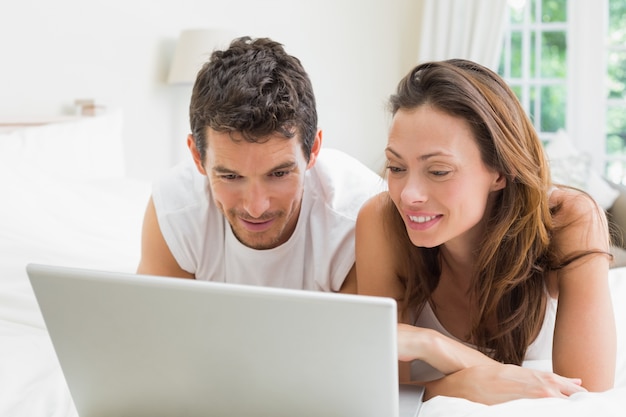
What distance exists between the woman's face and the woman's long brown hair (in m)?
0.03

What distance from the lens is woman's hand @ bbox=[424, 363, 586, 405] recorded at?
3.82ft

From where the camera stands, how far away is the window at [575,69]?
4.46 m

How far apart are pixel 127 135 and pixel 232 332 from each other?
2.47 meters

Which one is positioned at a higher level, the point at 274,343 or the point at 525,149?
the point at 525,149

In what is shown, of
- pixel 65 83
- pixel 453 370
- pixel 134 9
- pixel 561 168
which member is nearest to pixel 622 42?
pixel 561 168

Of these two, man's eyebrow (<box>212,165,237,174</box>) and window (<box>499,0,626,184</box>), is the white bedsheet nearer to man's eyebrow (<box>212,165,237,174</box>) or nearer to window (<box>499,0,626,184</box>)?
man's eyebrow (<box>212,165,237,174</box>)

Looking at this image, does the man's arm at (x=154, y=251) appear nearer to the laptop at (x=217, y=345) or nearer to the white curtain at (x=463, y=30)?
the laptop at (x=217, y=345)

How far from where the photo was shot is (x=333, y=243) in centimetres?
164

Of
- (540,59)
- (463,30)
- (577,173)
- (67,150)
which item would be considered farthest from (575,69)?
(67,150)

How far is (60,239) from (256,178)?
68 centimetres

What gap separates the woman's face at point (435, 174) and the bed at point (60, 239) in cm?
35

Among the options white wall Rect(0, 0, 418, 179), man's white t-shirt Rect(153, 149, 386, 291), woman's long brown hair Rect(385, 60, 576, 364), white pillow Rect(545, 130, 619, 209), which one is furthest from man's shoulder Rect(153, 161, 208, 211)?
white pillow Rect(545, 130, 619, 209)

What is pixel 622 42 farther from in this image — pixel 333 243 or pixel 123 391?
pixel 123 391

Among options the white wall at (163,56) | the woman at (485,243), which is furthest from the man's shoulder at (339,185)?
the white wall at (163,56)
